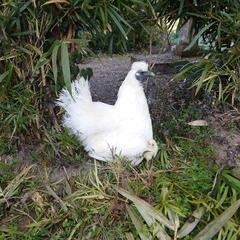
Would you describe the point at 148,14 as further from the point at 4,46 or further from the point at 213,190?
the point at 213,190

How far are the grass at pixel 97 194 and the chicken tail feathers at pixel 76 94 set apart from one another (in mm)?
229

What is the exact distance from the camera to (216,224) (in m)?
2.28

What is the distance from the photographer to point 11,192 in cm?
254

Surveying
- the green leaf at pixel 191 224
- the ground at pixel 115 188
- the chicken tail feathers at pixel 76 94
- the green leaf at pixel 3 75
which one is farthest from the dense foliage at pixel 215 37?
the green leaf at pixel 3 75

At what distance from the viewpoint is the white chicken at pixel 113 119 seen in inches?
102

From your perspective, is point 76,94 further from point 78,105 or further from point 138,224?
point 138,224

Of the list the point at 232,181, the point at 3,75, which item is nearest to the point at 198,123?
the point at 232,181

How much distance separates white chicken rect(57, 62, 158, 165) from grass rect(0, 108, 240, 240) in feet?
0.30

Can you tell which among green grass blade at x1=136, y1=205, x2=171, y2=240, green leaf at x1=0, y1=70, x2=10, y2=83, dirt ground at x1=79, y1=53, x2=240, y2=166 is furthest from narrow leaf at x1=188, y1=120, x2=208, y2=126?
green leaf at x1=0, y1=70, x2=10, y2=83

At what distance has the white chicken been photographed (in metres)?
2.60

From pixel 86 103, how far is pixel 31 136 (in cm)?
51

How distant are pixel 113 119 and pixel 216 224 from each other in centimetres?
94

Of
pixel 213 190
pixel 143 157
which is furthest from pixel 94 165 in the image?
pixel 213 190

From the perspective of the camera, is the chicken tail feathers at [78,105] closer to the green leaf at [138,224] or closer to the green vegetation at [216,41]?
the green leaf at [138,224]
